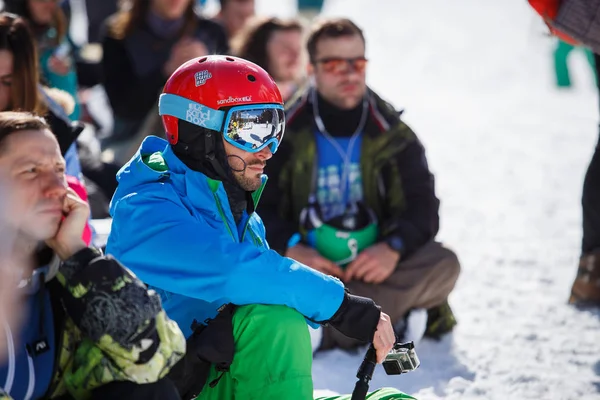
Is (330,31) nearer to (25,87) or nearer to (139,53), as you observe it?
(25,87)

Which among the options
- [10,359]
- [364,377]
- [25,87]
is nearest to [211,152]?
[364,377]

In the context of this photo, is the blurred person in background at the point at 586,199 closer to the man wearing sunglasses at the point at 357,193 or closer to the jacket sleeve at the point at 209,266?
the man wearing sunglasses at the point at 357,193

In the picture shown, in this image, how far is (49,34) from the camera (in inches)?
300

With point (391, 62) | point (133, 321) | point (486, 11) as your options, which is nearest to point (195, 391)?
point (133, 321)

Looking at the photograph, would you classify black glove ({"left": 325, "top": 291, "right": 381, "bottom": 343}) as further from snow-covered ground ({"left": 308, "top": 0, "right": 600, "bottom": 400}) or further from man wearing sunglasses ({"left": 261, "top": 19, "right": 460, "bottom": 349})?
man wearing sunglasses ({"left": 261, "top": 19, "right": 460, "bottom": 349})

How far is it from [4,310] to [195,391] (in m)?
0.84

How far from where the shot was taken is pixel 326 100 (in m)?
5.16

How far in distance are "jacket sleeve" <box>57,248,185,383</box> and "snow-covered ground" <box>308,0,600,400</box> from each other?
1890 mm

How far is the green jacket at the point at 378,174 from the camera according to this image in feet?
16.5

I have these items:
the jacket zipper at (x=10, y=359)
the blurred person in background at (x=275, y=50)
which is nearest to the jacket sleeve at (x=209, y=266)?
the jacket zipper at (x=10, y=359)

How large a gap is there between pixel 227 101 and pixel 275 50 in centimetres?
→ 332

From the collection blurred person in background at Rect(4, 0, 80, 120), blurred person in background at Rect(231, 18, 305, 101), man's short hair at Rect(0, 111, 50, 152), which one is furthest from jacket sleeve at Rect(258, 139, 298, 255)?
blurred person in background at Rect(4, 0, 80, 120)

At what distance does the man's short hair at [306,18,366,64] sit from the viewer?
5.24 meters

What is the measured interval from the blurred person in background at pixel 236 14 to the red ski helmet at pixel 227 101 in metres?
5.47
